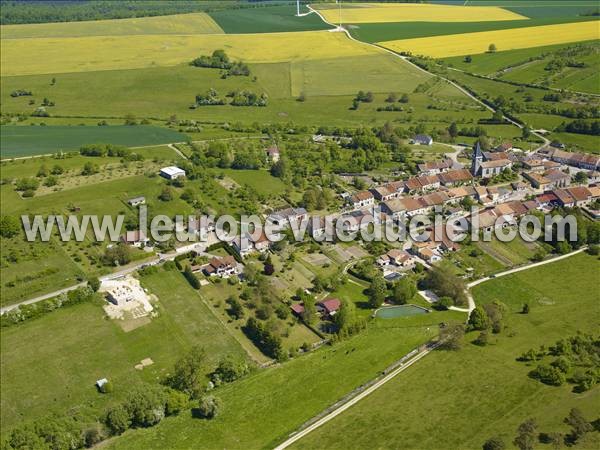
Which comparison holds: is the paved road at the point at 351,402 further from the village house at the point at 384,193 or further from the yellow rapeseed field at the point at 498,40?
the yellow rapeseed field at the point at 498,40

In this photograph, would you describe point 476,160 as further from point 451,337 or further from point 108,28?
point 108,28

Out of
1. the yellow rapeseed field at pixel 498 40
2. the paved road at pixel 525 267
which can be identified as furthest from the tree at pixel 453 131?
the yellow rapeseed field at pixel 498 40

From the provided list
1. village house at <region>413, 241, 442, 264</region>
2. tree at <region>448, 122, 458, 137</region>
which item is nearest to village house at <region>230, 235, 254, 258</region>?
village house at <region>413, 241, 442, 264</region>

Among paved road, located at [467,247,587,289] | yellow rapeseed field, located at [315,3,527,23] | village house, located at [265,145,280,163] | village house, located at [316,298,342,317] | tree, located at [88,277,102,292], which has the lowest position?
village house, located at [316,298,342,317]

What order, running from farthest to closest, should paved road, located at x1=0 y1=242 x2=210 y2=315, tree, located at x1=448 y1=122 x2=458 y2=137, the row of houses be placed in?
1. tree, located at x1=448 y1=122 x2=458 y2=137
2. the row of houses
3. paved road, located at x1=0 y1=242 x2=210 y2=315

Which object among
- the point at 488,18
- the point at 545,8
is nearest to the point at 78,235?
the point at 488,18

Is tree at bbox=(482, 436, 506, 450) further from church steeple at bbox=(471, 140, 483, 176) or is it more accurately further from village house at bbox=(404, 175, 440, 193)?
church steeple at bbox=(471, 140, 483, 176)
